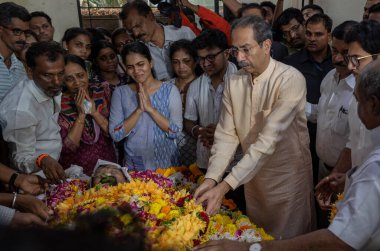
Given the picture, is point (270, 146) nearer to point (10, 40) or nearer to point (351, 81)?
point (351, 81)

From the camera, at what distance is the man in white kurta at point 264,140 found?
7.82ft

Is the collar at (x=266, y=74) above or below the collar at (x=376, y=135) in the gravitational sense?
above

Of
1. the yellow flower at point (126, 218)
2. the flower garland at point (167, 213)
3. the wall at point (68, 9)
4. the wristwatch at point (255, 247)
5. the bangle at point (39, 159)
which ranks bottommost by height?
the flower garland at point (167, 213)

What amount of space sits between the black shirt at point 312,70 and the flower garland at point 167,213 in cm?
151

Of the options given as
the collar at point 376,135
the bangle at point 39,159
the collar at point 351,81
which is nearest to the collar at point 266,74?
the collar at point 351,81

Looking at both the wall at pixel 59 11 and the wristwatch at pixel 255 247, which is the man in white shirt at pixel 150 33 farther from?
the wall at pixel 59 11

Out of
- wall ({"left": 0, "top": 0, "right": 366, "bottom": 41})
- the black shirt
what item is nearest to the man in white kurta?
the black shirt

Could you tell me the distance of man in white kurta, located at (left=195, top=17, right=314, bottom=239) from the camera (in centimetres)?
238

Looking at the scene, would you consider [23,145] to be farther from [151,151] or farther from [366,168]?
[366,168]

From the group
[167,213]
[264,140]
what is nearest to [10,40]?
[167,213]

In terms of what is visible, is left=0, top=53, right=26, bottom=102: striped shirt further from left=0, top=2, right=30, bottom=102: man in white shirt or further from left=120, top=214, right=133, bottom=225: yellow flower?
left=120, top=214, right=133, bottom=225: yellow flower

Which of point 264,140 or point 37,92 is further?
point 37,92

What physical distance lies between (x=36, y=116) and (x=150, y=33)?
62.7 inches

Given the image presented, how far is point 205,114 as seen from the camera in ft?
10.7
